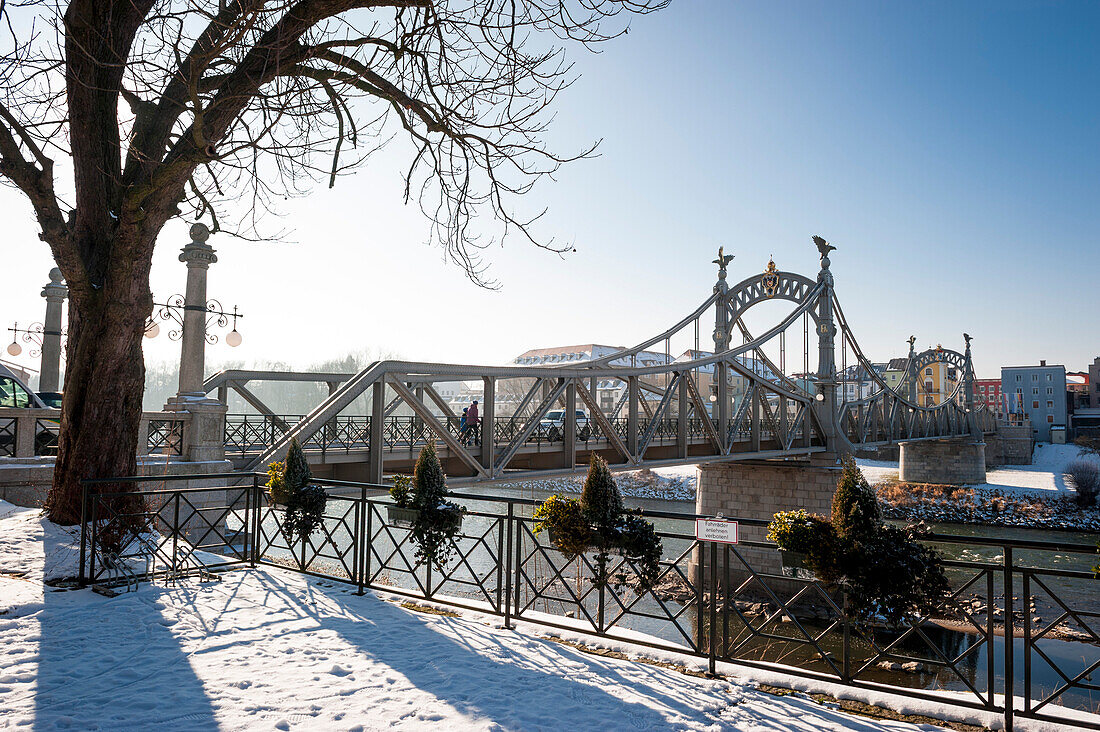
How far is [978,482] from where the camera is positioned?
1695 inches

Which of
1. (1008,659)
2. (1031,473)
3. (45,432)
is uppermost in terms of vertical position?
(45,432)

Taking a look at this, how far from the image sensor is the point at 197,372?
36.4ft

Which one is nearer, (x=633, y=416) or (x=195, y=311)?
(x=195, y=311)

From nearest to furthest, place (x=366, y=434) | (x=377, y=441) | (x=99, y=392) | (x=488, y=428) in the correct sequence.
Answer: (x=99, y=392) < (x=377, y=441) < (x=488, y=428) < (x=366, y=434)

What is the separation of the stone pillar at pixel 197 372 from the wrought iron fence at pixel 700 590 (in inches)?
27.6

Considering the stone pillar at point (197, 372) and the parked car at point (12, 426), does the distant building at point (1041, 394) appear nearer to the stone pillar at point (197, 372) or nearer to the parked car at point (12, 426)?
the stone pillar at point (197, 372)

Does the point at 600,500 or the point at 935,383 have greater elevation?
the point at 935,383

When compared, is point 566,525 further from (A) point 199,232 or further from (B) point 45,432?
(B) point 45,432

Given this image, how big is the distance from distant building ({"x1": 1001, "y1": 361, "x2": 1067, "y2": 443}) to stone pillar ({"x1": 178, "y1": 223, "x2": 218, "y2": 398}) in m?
77.3

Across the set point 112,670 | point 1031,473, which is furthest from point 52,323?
point 1031,473

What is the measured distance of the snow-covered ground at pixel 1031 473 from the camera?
40.0 metres

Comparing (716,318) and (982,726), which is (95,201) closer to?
(982,726)

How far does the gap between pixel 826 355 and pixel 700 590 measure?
78.1ft

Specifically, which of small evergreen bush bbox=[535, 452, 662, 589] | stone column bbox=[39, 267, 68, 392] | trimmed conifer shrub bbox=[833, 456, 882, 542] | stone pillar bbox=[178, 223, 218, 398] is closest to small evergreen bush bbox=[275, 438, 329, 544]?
small evergreen bush bbox=[535, 452, 662, 589]
